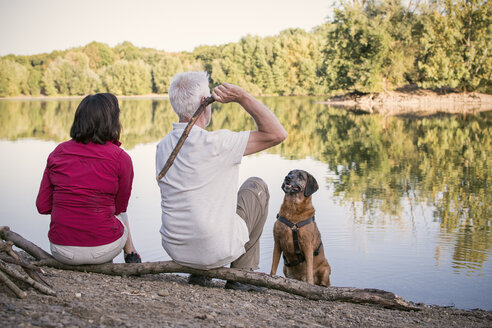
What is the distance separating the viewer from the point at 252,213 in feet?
14.8

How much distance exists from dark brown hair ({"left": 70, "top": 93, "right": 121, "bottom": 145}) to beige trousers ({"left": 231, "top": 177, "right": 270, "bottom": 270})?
121cm

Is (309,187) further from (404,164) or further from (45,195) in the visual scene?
(404,164)

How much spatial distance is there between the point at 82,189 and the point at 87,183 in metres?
0.06

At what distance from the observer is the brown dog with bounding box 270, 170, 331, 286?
5.19m

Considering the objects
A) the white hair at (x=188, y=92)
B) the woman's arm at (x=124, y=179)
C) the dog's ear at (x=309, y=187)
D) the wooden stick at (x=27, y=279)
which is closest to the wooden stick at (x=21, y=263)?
the wooden stick at (x=27, y=279)

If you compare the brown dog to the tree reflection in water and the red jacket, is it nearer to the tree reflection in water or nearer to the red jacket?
the red jacket

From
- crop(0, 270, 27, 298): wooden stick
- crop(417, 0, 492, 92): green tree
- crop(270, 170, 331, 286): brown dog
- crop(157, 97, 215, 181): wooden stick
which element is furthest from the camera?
crop(417, 0, 492, 92): green tree

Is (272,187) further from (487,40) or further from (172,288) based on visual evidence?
(487,40)

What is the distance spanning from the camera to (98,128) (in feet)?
13.5

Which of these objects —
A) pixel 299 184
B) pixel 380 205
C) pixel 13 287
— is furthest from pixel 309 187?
pixel 380 205

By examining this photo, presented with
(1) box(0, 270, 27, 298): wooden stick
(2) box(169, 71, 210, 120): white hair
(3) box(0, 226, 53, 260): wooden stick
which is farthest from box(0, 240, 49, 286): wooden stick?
(2) box(169, 71, 210, 120): white hair

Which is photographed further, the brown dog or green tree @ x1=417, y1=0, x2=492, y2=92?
green tree @ x1=417, y1=0, x2=492, y2=92

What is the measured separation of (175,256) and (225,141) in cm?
106

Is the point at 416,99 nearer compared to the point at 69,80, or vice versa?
the point at 416,99
